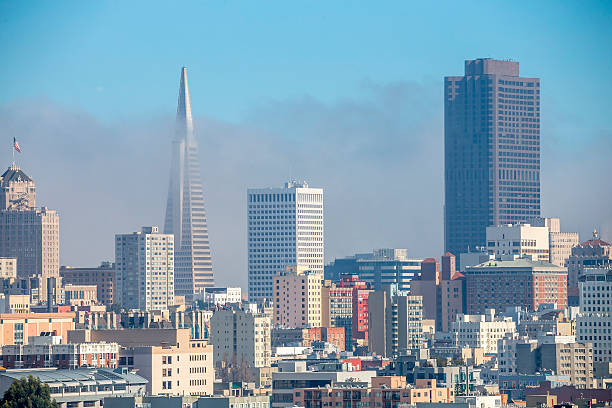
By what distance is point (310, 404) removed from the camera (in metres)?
166

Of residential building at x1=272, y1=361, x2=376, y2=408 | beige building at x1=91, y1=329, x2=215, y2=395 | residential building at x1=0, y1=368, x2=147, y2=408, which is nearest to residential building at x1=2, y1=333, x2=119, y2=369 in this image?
beige building at x1=91, y1=329, x2=215, y2=395

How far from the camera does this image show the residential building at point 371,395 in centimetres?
16100

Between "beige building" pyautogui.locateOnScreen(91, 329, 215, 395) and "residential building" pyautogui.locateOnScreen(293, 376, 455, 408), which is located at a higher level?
"beige building" pyautogui.locateOnScreen(91, 329, 215, 395)

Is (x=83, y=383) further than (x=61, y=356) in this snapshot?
No

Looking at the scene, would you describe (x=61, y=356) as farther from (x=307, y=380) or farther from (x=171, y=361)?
(x=307, y=380)

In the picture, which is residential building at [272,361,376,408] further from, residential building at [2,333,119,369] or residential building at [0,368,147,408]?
residential building at [2,333,119,369]

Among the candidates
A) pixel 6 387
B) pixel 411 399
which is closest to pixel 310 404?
pixel 411 399

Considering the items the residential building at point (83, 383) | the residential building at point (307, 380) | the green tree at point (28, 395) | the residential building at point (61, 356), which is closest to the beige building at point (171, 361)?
the residential building at point (61, 356)

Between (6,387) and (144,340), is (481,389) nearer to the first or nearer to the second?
(144,340)

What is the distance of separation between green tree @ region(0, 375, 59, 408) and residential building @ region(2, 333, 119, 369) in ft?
96.5

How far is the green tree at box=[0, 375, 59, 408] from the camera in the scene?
146 meters

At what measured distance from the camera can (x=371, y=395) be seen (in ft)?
531

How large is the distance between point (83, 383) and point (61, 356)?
50.8ft

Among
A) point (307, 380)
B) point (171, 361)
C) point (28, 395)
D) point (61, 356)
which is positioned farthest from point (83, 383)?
point (171, 361)
